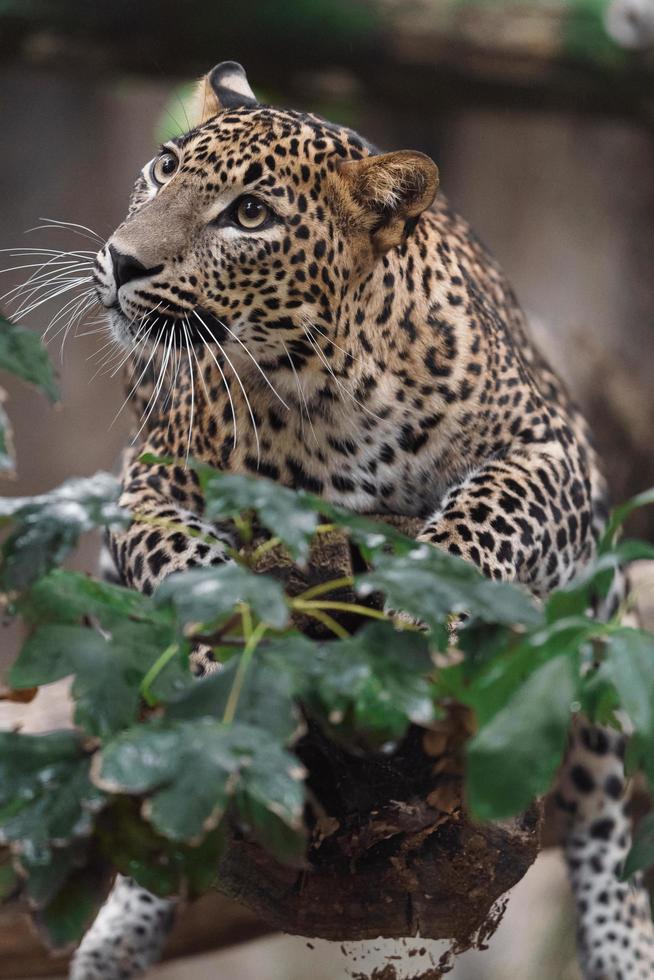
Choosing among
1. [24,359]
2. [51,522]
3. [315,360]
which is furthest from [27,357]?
[315,360]

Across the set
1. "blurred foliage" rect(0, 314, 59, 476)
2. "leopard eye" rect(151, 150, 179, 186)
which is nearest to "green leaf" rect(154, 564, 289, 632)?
"blurred foliage" rect(0, 314, 59, 476)

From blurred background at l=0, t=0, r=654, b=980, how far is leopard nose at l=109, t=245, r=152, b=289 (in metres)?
6.28

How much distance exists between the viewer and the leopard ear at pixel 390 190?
417 cm

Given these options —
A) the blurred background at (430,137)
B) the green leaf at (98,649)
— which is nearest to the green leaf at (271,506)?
the green leaf at (98,649)

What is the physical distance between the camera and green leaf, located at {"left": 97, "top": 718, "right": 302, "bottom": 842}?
2.10 meters

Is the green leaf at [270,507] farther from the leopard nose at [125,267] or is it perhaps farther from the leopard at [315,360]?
the leopard nose at [125,267]

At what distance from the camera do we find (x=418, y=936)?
390 centimetres

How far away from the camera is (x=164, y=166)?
445 cm

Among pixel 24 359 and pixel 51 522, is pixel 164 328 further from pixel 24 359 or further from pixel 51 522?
pixel 51 522

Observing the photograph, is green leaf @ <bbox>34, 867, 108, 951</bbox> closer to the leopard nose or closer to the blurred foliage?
the blurred foliage

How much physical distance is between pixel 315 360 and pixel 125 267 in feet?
2.35

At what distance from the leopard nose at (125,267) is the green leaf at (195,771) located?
216 cm

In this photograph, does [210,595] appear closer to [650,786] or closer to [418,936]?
[650,786]

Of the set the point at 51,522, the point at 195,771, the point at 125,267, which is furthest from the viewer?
the point at 125,267
